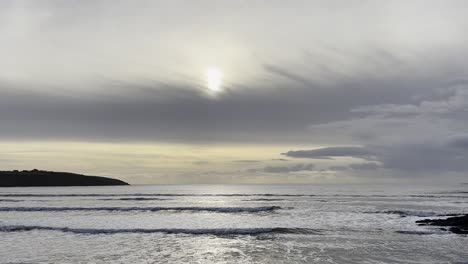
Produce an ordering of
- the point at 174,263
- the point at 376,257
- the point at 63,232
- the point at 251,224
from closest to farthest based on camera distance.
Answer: the point at 174,263 < the point at 376,257 < the point at 63,232 < the point at 251,224

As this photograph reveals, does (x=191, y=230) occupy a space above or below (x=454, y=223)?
below

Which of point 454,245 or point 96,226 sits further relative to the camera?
point 96,226

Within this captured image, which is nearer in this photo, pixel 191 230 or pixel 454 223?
pixel 191 230

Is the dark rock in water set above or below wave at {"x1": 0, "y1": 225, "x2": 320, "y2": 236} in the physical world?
above

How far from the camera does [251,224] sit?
48.7m

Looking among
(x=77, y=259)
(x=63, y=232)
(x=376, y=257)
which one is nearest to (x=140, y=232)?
(x=63, y=232)

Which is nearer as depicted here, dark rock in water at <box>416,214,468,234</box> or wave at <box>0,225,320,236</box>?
wave at <box>0,225,320,236</box>

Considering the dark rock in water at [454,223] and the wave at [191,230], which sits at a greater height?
the dark rock in water at [454,223]

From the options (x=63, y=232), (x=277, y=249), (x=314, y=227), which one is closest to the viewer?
(x=277, y=249)

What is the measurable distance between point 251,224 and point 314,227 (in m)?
7.94

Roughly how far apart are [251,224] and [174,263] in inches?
927

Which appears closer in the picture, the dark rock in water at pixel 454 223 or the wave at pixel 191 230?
the wave at pixel 191 230

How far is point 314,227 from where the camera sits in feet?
145

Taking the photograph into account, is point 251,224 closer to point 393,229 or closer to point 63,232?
point 393,229
